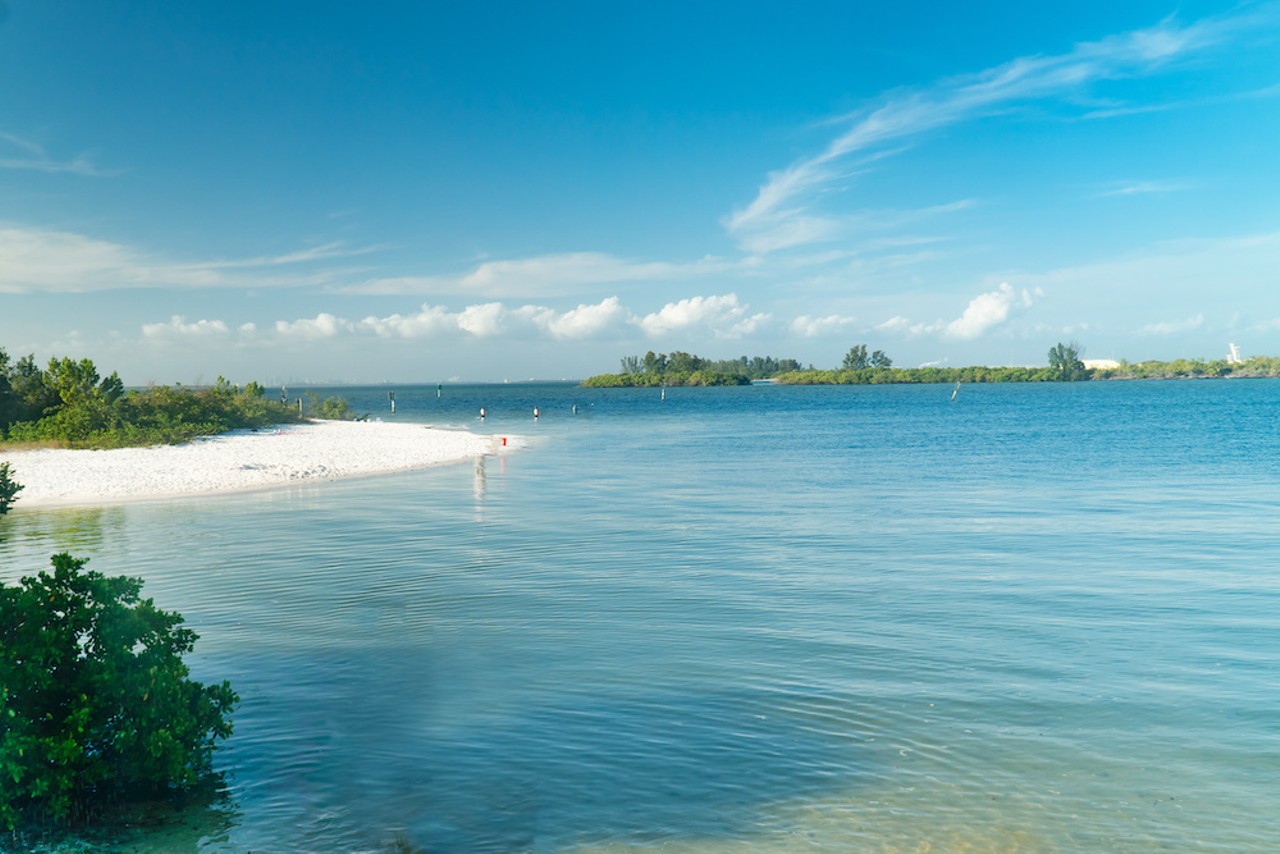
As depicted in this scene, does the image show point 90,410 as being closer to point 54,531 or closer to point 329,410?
point 54,531

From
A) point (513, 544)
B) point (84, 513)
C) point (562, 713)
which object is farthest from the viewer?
point (84, 513)

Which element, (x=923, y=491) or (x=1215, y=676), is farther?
(x=923, y=491)

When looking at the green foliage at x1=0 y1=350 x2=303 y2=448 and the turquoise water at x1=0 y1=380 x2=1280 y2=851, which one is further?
the green foliage at x1=0 y1=350 x2=303 y2=448

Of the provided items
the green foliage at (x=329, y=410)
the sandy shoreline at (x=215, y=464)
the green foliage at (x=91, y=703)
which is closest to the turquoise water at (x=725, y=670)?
the green foliage at (x=91, y=703)

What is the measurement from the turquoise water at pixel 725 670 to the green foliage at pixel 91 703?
2.72 feet

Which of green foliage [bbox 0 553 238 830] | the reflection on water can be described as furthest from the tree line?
green foliage [bbox 0 553 238 830]

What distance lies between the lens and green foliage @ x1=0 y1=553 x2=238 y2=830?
27.6ft

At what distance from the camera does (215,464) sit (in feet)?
139

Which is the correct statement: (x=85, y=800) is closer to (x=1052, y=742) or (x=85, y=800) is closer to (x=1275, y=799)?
(x=1052, y=742)

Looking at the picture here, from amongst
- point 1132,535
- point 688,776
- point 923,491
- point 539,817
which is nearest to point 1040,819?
point 688,776

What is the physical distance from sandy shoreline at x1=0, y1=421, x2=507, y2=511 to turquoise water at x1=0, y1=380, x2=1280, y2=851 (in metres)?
5.39

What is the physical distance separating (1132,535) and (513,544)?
665 inches

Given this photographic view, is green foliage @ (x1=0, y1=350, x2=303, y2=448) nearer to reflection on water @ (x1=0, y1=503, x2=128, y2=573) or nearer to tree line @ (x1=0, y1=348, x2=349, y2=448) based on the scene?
tree line @ (x1=0, y1=348, x2=349, y2=448)

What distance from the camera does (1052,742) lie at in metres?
10.5
